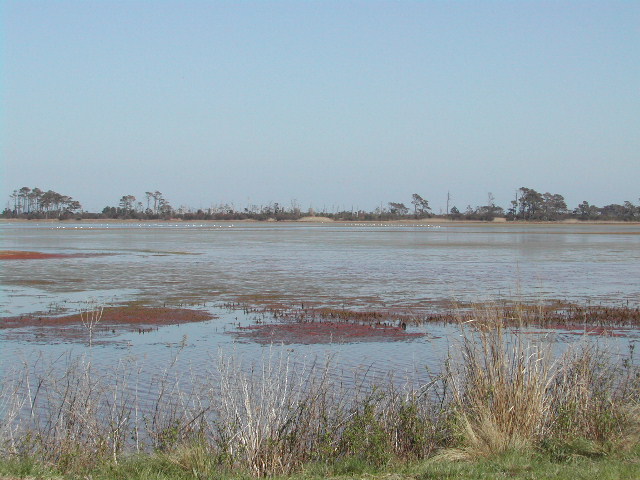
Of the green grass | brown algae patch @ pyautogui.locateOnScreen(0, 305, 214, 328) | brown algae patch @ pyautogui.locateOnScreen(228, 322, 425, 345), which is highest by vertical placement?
the green grass

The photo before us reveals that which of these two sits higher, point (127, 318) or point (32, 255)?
point (32, 255)

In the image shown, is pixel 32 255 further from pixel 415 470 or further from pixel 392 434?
pixel 415 470

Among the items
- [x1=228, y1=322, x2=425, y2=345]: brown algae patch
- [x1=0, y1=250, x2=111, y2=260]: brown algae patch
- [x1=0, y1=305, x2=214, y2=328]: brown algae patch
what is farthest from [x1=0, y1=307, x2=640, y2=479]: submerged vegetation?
[x1=0, y1=250, x2=111, y2=260]: brown algae patch

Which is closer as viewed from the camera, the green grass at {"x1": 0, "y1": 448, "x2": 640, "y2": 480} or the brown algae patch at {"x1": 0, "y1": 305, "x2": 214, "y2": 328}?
the green grass at {"x1": 0, "y1": 448, "x2": 640, "y2": 480}

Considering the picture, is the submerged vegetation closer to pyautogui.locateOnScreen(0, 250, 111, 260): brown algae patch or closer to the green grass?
the green grass

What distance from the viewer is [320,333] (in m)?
18.0

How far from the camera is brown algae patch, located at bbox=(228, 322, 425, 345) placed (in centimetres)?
1709

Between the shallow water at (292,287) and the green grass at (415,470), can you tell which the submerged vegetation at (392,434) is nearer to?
the green grass at (415,470)

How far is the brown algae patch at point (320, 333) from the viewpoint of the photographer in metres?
17.1

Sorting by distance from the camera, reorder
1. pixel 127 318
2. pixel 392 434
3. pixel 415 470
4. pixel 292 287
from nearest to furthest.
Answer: pixel 415 470, pixel 392 434, pixel 127 318, pixel 292 287

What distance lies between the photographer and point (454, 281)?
1182 inches

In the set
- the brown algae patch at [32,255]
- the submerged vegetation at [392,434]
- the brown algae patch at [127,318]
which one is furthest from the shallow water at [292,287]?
the brown algae patch at [32,255]

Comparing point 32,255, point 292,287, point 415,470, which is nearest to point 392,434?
point 415,470

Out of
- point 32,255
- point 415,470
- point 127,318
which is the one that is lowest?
point 127,318
